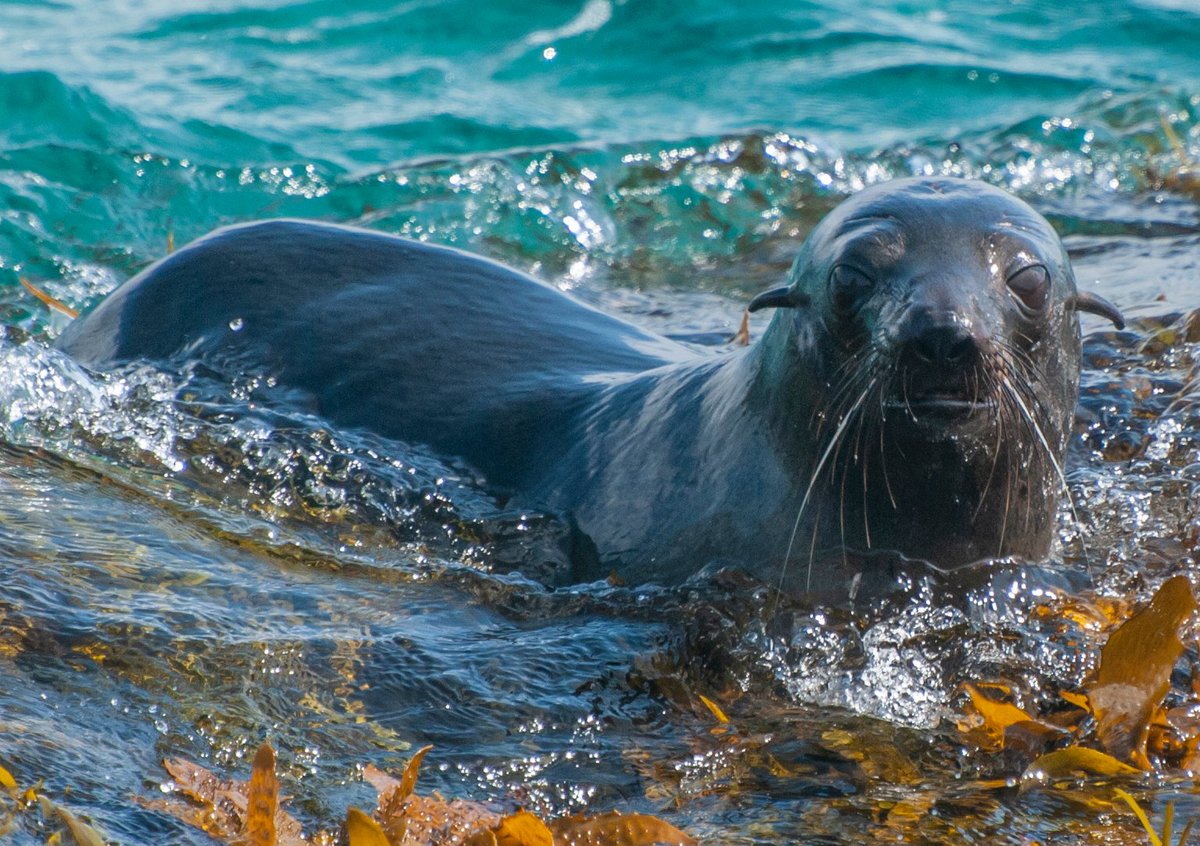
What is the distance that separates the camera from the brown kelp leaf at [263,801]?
2.59 metres

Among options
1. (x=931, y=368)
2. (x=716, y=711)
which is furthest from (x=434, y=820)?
(x=931, y=368)

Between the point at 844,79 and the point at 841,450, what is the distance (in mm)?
7944

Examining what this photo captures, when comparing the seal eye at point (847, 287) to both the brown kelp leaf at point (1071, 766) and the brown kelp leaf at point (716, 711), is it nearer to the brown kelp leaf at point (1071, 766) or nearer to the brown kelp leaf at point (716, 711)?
the brown kelp leaf at point (716, 711)

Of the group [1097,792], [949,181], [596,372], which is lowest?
[1097,792]

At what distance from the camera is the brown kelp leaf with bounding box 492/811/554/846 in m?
2.70

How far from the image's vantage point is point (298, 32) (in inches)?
457

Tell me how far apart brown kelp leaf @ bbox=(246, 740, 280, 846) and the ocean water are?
144 millimetres

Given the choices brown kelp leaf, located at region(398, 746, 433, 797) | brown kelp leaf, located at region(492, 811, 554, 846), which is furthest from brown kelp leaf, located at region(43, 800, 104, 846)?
brown kelp leaf, located at region(492, 811, 554, 846)

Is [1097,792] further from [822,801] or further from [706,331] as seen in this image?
[706,331]

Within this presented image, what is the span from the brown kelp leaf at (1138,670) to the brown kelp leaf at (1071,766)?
0.37 feet

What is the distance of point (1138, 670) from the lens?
10.8 ft

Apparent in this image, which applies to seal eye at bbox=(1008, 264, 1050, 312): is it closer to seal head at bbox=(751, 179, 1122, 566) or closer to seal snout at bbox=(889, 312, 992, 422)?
seal head at bbox=(751, 179, 1122, 566)

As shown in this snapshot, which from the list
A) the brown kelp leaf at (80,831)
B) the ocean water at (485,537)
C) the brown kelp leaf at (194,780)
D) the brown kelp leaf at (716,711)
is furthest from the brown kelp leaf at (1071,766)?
the brown kelp leaf at (80,831)

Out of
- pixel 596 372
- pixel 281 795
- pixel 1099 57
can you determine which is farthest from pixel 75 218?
pixel 1099 57
